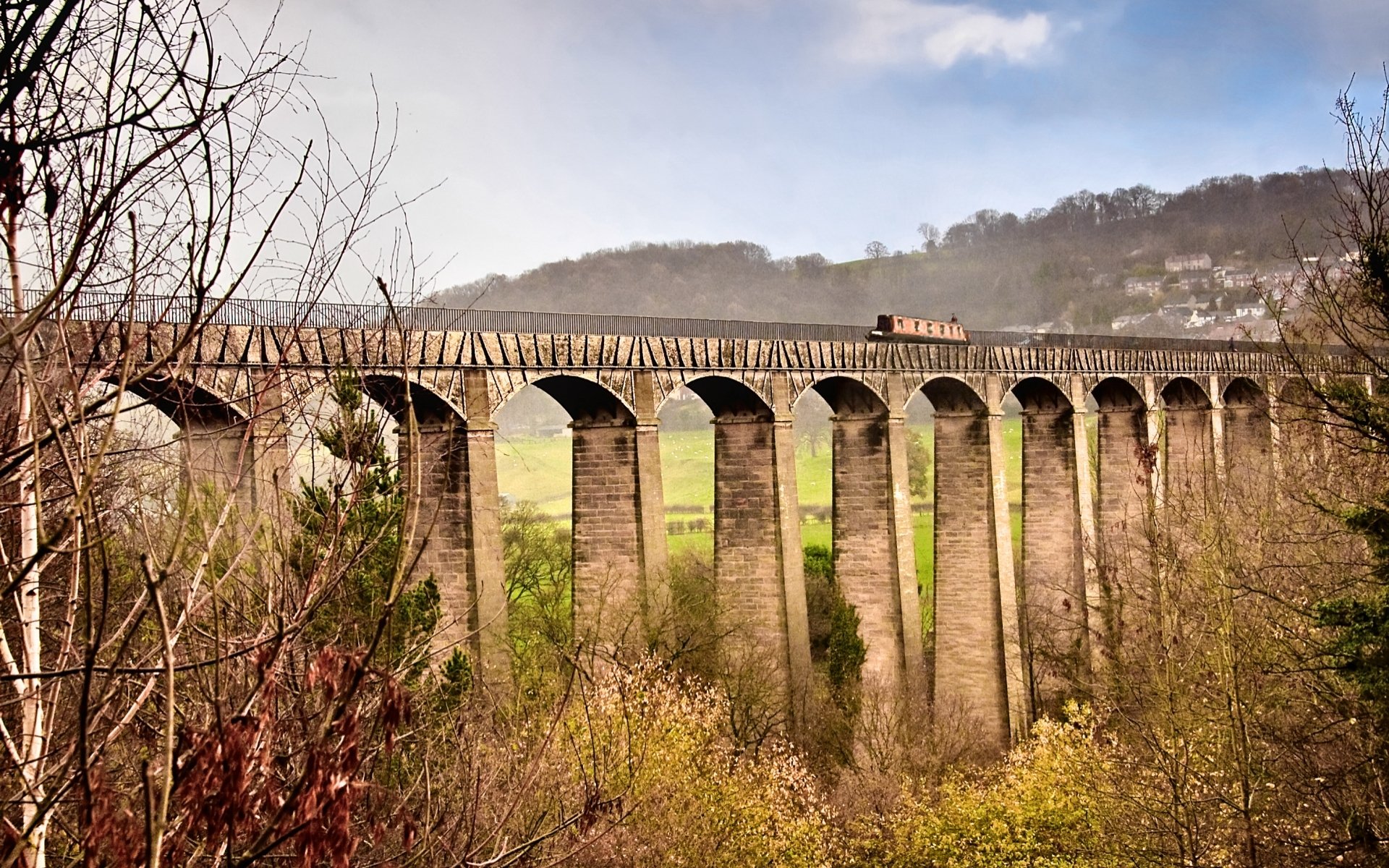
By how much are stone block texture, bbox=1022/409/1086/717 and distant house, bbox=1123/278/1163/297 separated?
9437 centimetres

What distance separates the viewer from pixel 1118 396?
1759 inches

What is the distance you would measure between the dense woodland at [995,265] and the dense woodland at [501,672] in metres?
70.0

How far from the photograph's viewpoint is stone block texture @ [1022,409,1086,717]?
38.4 m

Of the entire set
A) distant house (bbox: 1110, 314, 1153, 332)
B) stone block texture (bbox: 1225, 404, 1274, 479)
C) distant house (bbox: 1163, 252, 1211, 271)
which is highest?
distant house (bbox: 1163, 252, 1211, 271)

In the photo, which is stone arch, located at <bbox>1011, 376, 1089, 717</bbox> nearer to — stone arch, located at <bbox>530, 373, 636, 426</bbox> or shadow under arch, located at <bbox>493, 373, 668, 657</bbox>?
shadow under arch, located at <bbox>493, 373, 668, 657</bbox>

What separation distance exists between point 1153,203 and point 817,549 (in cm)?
11585

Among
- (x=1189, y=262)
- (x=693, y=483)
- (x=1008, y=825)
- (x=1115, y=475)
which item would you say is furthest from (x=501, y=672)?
(x=1189, y=262)

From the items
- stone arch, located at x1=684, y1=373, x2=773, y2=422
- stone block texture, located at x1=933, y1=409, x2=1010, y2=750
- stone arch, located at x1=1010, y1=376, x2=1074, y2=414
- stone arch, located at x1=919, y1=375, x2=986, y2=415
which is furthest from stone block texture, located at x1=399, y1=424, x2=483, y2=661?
stone arch, located at x1=1010, y1=376, x2=1074, y2=414

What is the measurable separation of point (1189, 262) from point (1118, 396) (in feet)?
327

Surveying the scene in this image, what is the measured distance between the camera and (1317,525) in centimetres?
2152

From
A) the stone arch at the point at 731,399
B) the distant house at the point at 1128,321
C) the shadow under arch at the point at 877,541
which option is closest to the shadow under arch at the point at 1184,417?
the shadow under arch at the point at 877,541

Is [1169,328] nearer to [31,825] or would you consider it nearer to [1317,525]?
[1317,525]

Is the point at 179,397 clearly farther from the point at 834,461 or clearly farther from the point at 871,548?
the point at 834,461

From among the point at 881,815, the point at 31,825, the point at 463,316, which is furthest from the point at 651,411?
the point at 31,825
